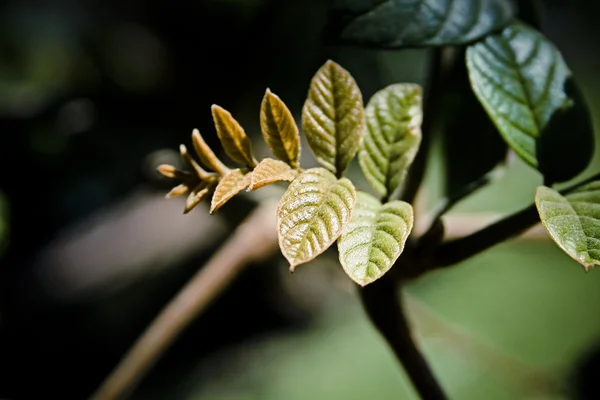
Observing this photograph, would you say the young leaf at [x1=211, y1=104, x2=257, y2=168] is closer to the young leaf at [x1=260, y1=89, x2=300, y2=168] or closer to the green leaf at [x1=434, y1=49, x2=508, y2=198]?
the young leaf at [x1=260, y1=89, x2=300, y2=168]

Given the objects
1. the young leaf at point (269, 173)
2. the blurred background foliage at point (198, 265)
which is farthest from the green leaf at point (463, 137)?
the blurred background foliage at point (198, 265)

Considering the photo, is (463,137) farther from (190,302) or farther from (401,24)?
(190,302)

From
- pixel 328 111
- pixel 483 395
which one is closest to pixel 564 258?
pixel 483 395

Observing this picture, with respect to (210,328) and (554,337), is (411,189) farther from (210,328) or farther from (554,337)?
(210,328)

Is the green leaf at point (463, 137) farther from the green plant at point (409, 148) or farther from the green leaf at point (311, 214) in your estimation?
the green leaf at point (311, 214)

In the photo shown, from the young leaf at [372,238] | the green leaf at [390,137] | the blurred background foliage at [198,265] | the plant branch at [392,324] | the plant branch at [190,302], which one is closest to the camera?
the young leaf at [372,238]
